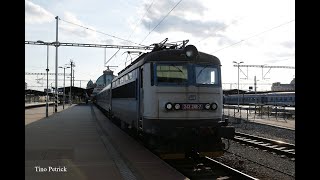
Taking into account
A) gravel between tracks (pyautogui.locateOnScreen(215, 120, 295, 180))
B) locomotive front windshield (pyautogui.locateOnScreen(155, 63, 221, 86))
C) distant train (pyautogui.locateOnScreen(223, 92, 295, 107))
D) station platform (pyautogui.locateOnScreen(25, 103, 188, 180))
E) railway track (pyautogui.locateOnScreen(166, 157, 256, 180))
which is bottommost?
gravel between tracks (pyautogui.locateOnScreen(215, 120, 295, 180))

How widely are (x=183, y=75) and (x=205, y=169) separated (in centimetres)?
253

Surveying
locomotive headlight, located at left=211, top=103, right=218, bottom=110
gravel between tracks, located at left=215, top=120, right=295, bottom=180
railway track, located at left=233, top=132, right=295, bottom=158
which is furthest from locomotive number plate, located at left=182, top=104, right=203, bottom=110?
railway track, located at left=233, top=132, right=295, bottom=158

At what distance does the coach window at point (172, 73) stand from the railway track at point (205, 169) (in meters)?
2.17

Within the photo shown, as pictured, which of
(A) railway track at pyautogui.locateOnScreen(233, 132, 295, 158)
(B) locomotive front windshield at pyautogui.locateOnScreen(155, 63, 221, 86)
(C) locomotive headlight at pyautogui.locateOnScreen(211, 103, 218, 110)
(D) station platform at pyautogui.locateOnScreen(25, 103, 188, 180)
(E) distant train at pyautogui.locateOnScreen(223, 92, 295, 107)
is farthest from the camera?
(E) distant train at pyautogui.locateOnScreen(223, 92, 295, 107)

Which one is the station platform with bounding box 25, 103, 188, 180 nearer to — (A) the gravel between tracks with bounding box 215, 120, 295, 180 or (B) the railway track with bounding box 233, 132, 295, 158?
(A) the gravel between tracks with bounding box 215, 120, 295, 180

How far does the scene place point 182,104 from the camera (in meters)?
9.80

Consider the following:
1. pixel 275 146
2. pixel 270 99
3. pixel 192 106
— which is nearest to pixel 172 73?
pixel 192 106

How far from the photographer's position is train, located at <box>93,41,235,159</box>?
9.52 meters

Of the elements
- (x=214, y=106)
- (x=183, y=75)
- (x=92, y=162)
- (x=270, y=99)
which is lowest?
(x=92, y=162)

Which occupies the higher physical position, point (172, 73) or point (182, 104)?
point (172, 73)

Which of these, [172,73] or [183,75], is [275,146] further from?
[172,73]

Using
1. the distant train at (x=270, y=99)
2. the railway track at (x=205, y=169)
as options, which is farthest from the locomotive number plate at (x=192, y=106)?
the distant train at (x=270, y=99)
